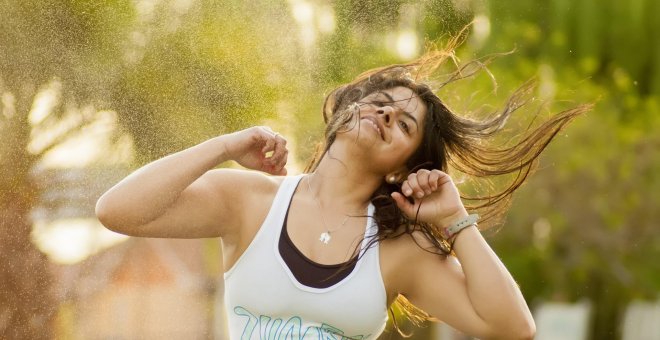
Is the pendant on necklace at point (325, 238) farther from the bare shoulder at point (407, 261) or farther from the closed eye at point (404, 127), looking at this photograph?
the closed eye at point (404, 127)

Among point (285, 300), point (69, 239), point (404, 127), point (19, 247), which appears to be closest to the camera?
point (285, 300)

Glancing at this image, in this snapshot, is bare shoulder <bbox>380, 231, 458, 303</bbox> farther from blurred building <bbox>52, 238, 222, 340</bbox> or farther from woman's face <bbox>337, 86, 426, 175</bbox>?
blurred building <bbox>52, 238, 222, 340</bbox>

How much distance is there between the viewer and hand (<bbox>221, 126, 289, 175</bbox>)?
9.54ft

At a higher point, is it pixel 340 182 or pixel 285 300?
pixel 340 182

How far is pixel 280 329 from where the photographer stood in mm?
2889

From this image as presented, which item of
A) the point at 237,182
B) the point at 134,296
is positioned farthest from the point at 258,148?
the point at 134,296

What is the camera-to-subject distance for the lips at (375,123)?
3.00m

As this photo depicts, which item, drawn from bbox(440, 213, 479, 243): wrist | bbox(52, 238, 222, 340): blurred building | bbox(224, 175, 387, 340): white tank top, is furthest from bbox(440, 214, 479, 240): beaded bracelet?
bbox(52, 238, 222, 340): blurred building

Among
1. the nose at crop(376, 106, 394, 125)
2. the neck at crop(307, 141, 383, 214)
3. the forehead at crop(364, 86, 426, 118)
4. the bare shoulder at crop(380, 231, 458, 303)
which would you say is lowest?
the bare shoulder at crop(380, 231, 458, 303)

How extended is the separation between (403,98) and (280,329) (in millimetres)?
722

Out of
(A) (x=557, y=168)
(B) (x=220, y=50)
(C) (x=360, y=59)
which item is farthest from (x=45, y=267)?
(A) (x=557, y=168)

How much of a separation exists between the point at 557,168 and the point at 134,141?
33.9ft

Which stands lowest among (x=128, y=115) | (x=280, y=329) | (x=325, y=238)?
(x=128, y=115)

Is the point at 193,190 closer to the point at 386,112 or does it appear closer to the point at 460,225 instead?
the point at 386,112
